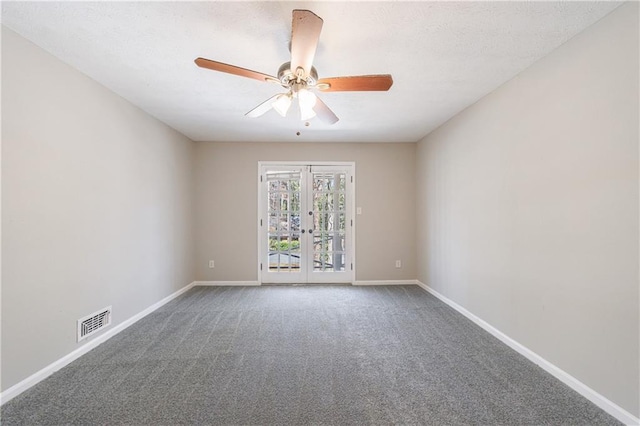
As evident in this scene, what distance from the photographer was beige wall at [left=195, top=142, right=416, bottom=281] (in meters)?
4.49

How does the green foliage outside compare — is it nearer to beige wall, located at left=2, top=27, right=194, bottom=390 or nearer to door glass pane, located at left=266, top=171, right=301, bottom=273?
→ door glass pane, located at left=266, top=171, right=301, bottom=273

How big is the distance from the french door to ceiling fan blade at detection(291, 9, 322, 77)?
2.82m

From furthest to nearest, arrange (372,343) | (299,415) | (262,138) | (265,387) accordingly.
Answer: (262,138)
(372,343)
(265,387)
(299,415)

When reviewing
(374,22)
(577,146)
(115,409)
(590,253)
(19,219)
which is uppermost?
(374,22)

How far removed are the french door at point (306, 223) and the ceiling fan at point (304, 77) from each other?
2359 mm

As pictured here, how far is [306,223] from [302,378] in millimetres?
2806

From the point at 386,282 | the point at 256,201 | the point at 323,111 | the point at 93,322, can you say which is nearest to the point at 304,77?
the point at 323,111

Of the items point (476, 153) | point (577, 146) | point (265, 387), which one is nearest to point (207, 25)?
point (265, 387)

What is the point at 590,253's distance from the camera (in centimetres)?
173

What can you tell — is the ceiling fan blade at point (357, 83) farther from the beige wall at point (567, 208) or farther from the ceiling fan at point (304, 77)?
the beige wall at point (567, 208)

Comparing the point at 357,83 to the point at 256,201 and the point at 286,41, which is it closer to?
the point at 286,41

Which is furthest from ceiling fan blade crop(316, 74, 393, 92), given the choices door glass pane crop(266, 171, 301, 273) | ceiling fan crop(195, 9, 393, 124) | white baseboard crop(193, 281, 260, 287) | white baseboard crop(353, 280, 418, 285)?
white baseboard crop(193, 281, 260, 287)

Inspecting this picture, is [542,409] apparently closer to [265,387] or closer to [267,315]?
[265,387]

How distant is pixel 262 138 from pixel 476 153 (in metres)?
2.92
